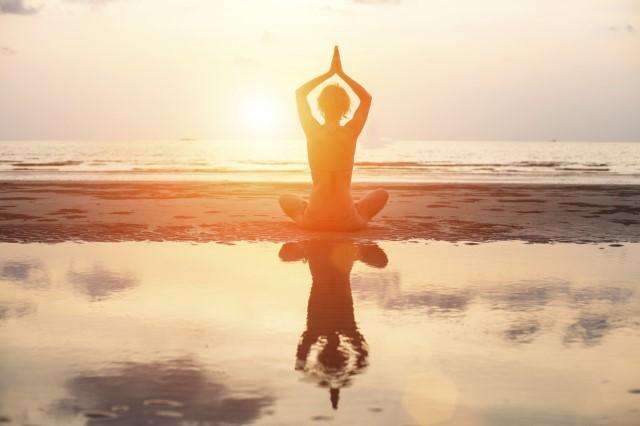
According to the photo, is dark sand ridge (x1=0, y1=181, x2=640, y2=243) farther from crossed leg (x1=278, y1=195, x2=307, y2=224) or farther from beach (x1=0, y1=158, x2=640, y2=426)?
crossed leg (x1=278, y1=195, x2=307, y2=224)

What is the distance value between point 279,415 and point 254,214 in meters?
12.7

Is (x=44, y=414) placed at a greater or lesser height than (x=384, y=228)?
lesser

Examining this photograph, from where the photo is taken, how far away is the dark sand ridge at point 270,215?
12.8 meters

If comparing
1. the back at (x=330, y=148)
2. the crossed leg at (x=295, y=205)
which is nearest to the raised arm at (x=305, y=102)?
the back at (x=330, y=148)

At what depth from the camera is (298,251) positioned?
10844mm

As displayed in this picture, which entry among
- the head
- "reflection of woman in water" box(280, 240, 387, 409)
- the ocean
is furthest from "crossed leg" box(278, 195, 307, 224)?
the ocean

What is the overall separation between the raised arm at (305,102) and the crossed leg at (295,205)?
1611 mm

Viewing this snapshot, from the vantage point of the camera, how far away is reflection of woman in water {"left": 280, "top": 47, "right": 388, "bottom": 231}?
11595 millimetres

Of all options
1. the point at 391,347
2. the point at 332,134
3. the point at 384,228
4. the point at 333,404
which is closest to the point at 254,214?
the point at 384,228

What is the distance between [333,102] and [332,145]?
68 centimetres

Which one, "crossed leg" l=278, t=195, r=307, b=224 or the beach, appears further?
"crossed leg" l=278, t=195, r=307, b=224

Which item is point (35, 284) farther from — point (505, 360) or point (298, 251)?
point (505, 360)

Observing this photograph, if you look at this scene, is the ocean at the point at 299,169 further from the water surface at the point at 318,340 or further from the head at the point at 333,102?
the water surface at the point at 318,340

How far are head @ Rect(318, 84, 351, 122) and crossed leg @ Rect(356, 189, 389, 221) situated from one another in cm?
181
